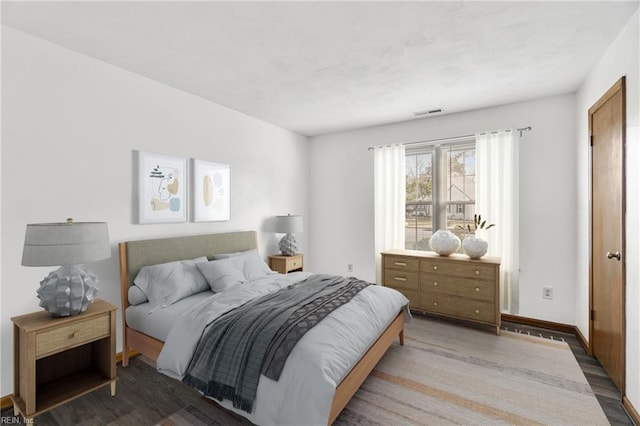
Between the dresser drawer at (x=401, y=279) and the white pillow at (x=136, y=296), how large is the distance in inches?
106

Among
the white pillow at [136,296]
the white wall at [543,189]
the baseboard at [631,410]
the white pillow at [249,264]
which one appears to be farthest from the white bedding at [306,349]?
the white wall at [543,189]

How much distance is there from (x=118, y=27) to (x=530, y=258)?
4.48 m

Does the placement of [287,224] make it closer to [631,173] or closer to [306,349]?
[306,349]

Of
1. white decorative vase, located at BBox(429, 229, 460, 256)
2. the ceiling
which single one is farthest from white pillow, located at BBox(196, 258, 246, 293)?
white decorative vase, located at BBox(429, 229, 460, 256)

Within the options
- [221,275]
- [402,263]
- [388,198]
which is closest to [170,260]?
[221,275]

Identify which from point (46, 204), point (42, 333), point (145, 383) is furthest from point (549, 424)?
point (46, 204)

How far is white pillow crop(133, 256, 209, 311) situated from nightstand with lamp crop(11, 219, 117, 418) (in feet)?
1.17

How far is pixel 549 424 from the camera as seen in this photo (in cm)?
192

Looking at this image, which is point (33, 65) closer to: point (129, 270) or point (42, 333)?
point (129, 270)

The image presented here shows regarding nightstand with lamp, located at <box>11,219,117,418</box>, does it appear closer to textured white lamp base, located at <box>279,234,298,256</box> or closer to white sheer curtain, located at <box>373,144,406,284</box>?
textured white lamp base, located at <box>279,234,298,256</box>

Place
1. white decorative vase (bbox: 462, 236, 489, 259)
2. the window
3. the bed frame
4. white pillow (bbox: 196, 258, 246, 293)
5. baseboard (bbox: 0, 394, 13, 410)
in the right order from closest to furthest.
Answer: the bed frame → baseboard (bbox: 0, 394, 13, 410) → white pillow (bbox: 196, 258, 246, 293) → white decorative vase (bbox: 462, 236, 489, 259) → the window

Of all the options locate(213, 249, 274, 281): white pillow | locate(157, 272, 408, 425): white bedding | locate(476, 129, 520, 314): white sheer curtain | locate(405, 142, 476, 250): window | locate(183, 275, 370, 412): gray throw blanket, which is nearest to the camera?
locate(157, 272, 408, 425): white bedding

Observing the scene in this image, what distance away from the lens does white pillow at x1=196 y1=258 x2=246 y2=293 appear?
279 centimetres

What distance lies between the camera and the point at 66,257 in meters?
1.91
